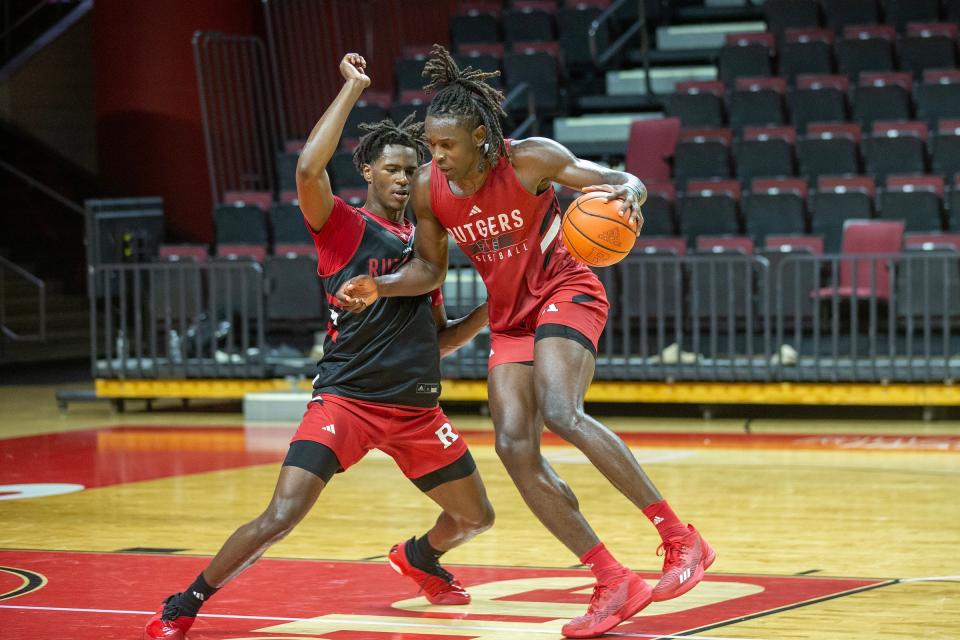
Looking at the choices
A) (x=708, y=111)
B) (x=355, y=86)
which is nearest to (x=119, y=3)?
(x=708, y=111)

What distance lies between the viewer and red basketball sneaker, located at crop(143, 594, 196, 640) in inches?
189

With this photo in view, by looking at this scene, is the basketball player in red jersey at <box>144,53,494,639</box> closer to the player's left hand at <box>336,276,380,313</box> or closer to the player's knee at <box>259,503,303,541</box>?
the player's knee at <box>259,503,303,541</box>

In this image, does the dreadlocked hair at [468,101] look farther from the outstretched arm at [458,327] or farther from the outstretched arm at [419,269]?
the outstretched arm at [458,327]

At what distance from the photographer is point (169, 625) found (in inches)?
190

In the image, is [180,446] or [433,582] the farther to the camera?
[180,446]

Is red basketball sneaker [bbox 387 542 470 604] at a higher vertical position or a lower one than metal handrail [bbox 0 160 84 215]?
lower

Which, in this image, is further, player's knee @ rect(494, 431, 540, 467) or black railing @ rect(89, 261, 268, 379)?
black railing @ rect(89, 261, 268, 379)

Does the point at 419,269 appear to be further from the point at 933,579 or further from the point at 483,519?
the point at 933,579

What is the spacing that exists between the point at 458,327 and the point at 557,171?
2.31ft

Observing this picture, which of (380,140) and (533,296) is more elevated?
(380,140)

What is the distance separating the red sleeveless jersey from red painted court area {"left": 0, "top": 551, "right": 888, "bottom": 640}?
1.00 m

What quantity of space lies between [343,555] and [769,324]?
6076 mm

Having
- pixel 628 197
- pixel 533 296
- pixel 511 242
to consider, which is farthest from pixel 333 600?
pixel 628 197

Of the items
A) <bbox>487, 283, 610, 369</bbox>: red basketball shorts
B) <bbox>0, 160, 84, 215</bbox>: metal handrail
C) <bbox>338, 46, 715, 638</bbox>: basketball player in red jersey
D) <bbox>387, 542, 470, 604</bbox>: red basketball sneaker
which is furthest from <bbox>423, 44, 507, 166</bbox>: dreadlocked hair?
<bbox>0, 160, 84, 215</bbox>: metal handrail
